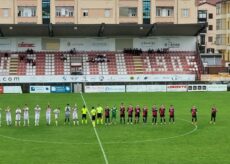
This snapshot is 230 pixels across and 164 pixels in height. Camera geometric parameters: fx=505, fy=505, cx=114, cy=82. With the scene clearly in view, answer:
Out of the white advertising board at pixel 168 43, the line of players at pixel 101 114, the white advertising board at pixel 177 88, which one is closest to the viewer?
the line of players at pixel 101 114

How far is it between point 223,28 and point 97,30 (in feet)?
140

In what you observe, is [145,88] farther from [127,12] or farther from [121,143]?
[121,143]

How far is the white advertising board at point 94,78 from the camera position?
228ft

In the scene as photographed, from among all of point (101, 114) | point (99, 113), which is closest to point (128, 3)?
point (101, 114)

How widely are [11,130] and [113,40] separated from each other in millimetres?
44944

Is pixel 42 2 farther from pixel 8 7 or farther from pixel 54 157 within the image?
pixel 54 157

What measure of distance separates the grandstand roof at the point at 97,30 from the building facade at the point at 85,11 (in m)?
2.02

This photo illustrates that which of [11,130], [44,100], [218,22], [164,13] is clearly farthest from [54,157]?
[218,22]

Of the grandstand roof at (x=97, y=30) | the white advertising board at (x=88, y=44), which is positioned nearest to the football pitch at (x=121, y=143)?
the grandstand roof at (x=97, y=30)

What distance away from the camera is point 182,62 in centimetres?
7794

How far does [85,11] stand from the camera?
78250 millimetres

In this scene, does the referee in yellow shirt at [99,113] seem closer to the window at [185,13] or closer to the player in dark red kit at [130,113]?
the player in dark red kit at [130,113]

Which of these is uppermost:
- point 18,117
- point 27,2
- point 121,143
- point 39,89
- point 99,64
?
point 27,2

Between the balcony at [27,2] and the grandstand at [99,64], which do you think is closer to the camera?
the grandstand at [99,64]
